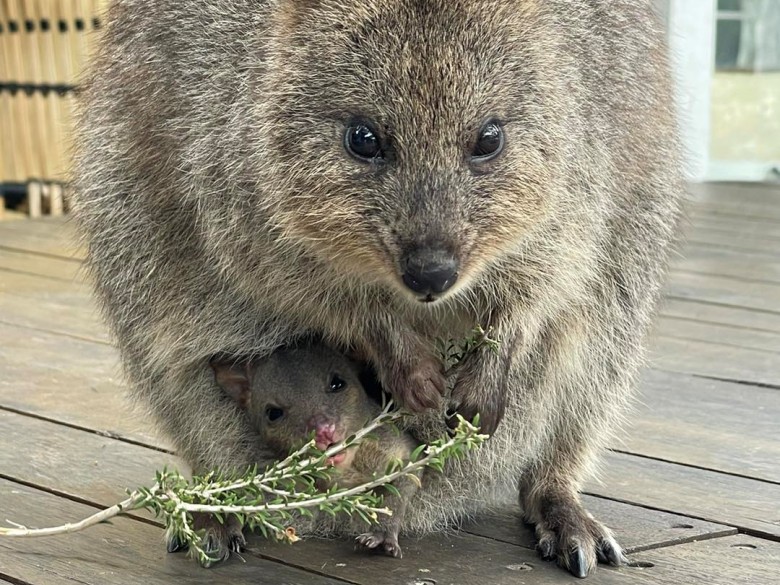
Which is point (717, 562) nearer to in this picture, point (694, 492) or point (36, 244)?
point (694, 492)

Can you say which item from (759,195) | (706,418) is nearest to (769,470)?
(706,418)

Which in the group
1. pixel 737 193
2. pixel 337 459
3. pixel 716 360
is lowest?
pixel 737 193

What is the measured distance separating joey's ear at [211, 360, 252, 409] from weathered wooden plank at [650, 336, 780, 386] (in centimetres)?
187

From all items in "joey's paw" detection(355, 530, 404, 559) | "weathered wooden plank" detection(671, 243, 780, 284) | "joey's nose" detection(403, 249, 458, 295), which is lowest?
"weathered wooden plank" detection(671, 243, 780, 284)

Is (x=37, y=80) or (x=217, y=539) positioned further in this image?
(x=37, y=80)

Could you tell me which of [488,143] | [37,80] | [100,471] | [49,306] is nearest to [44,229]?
[37,80]

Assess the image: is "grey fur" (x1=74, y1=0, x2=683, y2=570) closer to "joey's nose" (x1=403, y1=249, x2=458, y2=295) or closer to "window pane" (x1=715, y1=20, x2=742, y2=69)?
"joey's nose" (x1=403, y1=249, x2=458, y2=295)

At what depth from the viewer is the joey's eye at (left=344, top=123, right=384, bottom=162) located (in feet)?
Answer: 8.85

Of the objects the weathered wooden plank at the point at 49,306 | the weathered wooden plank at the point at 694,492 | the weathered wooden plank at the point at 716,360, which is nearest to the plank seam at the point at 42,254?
the weathered wooden plank at the point at 49,306

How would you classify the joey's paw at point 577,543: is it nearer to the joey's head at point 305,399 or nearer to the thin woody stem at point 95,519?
the joey's head at point 305,399

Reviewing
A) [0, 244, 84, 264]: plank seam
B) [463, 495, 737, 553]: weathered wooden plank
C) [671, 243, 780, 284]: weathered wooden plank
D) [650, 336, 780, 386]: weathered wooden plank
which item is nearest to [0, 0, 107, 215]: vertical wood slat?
[0, 244, 84, 264]: plank seam

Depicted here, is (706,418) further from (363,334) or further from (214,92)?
(214,92)

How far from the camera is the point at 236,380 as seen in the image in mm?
3166

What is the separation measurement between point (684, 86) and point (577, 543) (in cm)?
512
